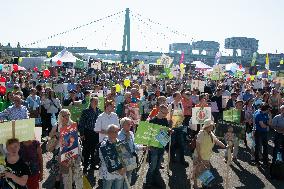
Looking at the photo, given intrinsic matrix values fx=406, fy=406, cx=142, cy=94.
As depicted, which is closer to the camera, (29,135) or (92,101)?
(29,135)

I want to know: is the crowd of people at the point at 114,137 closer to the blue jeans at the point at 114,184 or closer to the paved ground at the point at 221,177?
the blue jeans at the point at 114,184

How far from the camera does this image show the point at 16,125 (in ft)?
20.2

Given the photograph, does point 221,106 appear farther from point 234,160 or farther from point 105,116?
point 105,116

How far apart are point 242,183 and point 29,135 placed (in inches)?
219

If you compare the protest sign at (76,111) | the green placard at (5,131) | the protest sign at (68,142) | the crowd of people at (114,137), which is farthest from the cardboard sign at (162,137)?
the protest sign at (76,111)

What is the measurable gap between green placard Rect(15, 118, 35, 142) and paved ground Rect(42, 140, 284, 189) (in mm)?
2721

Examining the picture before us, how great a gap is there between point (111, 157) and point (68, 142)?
0.89 meters

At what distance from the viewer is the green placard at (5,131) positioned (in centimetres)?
589

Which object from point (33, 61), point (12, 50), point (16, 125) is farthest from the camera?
point (12, 50)

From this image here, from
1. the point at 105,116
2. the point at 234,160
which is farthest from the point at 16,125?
the point at 234,160

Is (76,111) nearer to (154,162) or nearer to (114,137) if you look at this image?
(154,162)

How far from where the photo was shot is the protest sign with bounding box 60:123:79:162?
6578 mm

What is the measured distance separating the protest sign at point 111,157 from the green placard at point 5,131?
1.40 metres

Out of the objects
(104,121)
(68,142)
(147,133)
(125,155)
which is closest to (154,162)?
(147,133)
